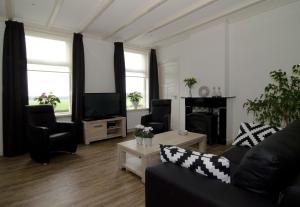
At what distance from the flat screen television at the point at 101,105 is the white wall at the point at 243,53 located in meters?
2.10

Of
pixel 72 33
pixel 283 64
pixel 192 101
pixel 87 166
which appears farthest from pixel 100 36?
pixel 283 64

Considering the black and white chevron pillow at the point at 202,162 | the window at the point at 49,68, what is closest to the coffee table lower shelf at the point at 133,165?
the black and white chevron pillow at the point at 202,162

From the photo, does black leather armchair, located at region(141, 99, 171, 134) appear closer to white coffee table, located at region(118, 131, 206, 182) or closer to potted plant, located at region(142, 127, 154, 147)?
white coffee table, located at region(118, 131, 206, 182)

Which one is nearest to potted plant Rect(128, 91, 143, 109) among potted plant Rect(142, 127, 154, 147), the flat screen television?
the flat screen television

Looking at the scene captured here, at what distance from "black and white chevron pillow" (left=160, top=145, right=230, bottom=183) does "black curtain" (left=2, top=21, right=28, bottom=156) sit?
3527mm

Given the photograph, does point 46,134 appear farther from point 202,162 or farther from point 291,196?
point 291,196

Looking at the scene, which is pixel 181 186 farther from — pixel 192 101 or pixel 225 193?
pixel 192 101

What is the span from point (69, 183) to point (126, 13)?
9.96 feet

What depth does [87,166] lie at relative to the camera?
3.07 metres

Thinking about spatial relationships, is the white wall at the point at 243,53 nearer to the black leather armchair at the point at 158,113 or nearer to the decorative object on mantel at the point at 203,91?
the decorative object on mantel at the point at 203,91

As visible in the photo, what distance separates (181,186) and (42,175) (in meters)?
2.42

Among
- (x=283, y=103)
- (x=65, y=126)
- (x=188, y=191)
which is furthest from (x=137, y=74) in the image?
(x=188, y=191)

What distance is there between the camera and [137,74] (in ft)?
19.5

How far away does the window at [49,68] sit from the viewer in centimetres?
412
